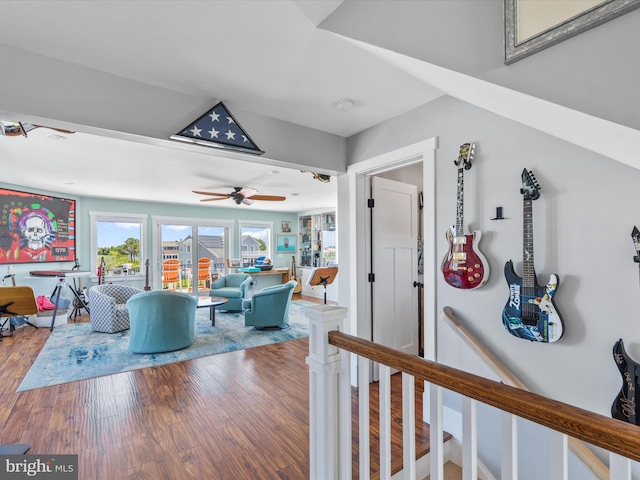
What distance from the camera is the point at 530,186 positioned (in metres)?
1.74

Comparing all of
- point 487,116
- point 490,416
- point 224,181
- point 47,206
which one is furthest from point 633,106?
point 47,206

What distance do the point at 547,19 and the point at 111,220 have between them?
25.5 ft

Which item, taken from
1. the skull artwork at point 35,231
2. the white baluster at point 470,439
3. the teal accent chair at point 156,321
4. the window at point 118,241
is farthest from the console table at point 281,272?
the white baluster at point 470,439

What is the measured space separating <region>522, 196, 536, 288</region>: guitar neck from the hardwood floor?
51.4 inches

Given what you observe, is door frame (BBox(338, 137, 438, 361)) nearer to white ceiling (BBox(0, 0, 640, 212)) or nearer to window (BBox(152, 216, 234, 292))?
white ceiling (BBox(0, 0, 640, 212))

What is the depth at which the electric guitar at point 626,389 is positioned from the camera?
136cm

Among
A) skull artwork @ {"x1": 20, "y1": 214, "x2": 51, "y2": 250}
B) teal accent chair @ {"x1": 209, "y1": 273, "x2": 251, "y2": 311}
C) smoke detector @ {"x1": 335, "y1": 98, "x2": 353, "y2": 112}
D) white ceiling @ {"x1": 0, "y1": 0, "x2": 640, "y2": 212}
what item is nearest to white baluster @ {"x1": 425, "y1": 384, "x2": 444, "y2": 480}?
white ceiling @ {"x1": 0, "y1": 0, "x2": 640, "y2": 212}

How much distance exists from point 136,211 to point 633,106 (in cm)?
786

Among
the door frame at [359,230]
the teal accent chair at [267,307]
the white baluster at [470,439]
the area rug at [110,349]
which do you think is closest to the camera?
the white baluster at [470,439]

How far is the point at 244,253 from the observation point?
8.60 metres

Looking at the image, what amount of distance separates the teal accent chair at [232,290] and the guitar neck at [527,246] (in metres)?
5.13

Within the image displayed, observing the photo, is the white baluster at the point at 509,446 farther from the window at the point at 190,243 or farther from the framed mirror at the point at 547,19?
the window at the point at 190,243
